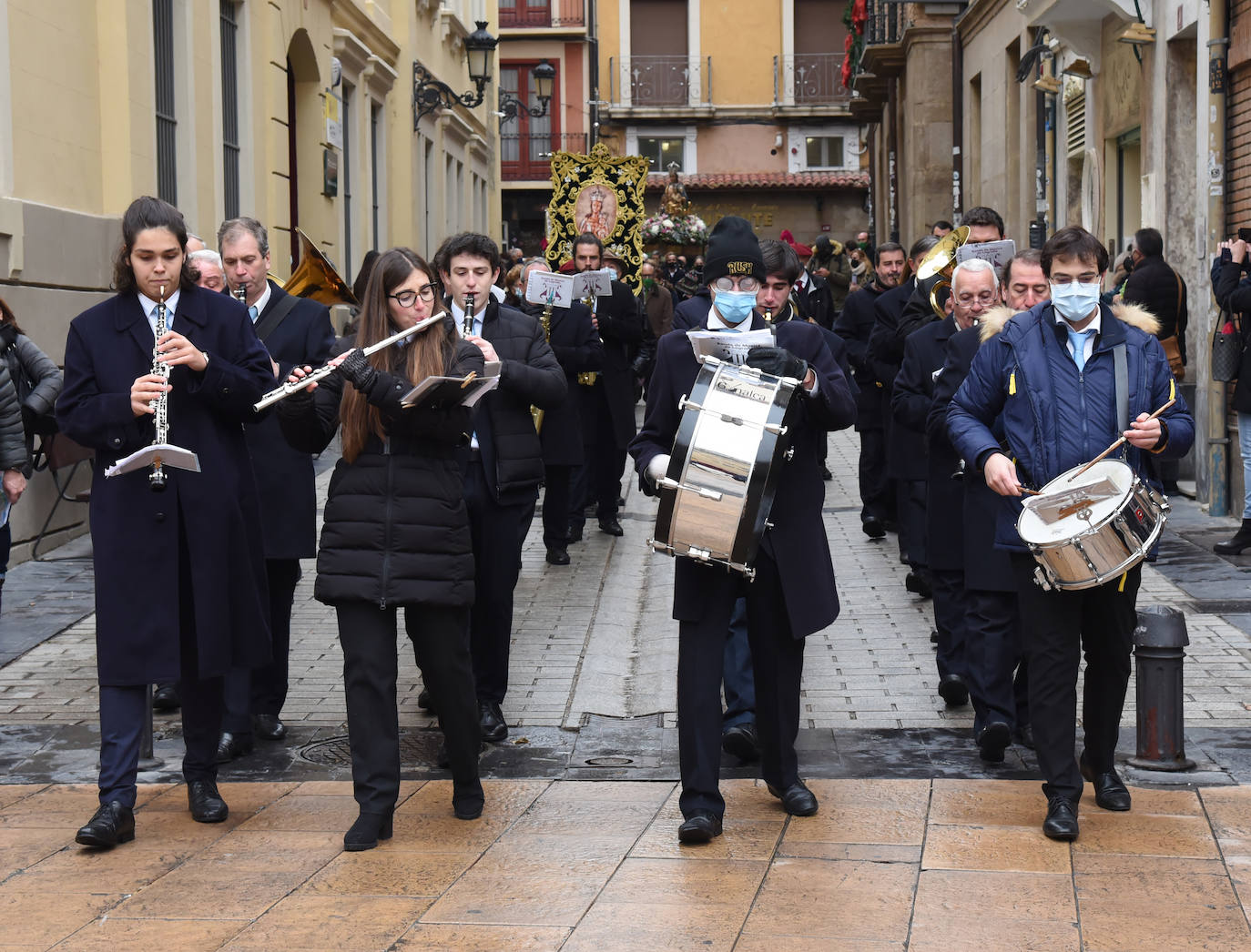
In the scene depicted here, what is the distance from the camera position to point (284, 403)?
5684mm

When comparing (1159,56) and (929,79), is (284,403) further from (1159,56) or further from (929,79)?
(929,79)

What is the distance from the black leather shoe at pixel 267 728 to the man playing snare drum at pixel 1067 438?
3004 millimetres

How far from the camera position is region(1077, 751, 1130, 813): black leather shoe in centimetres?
583

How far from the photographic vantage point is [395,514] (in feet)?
18.5

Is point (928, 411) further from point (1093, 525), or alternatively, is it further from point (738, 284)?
point (1093, 525)

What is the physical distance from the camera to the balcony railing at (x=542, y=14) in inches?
2040

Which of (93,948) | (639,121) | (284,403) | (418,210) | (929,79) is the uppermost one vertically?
(639,121)

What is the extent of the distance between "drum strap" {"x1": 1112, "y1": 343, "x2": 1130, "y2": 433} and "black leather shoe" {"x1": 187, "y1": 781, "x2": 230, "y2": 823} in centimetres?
321

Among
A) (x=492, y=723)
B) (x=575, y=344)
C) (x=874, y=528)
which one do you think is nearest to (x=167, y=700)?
(x=492, y=723)

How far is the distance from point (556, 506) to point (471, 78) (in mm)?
14272

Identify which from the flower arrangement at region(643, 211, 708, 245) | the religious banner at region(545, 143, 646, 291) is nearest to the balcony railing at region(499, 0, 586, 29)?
the flower arrangement at region(643, 211, 708, 245)

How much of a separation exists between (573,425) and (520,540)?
12.4ft

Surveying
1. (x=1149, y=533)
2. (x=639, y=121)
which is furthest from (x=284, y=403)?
(x=639, y=121)

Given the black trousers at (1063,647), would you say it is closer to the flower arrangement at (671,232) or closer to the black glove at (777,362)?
the black glove at (777,362)
